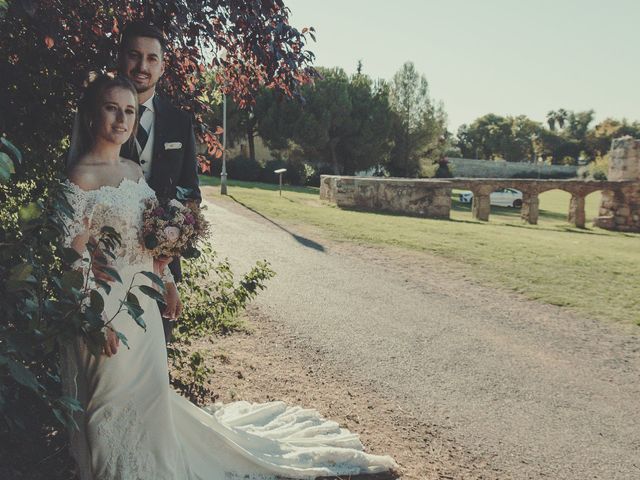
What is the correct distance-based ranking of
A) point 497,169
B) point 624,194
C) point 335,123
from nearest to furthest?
point 624,194 → point 335,123 → point 497,169

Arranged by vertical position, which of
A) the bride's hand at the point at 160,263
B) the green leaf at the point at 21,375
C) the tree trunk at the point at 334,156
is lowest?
the green leaf at the point at 21,375

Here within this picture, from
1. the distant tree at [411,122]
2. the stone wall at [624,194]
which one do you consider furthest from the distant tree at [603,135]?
the stone wall at [624,194]

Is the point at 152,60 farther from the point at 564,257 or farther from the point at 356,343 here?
the point at 564,257

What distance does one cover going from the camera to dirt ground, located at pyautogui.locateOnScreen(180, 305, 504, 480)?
12.7ft

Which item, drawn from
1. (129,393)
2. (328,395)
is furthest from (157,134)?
(328,395)

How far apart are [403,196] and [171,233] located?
17.6 metres

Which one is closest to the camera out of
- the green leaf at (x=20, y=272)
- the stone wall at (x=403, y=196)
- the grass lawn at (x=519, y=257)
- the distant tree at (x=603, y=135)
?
the green leaf at (x=20, y=272)

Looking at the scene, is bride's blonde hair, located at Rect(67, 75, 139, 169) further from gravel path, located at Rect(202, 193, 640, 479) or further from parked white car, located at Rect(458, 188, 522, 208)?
parked white car, located at Rect(458, 188, 522, 208)

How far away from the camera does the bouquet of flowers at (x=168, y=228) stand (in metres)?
2.72

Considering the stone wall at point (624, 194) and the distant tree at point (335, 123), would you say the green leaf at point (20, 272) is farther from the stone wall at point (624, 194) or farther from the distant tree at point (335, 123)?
the distant tree at point (335, 123)

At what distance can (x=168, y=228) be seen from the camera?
8.91ft

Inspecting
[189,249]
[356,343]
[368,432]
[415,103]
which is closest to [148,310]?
[189,249]

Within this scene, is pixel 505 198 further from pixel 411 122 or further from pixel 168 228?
pixel 168 228

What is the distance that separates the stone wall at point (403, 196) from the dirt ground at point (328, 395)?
45.5 feet
